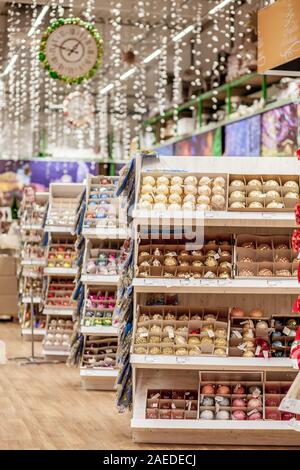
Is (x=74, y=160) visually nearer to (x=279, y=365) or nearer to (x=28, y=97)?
(x=28, y=97)

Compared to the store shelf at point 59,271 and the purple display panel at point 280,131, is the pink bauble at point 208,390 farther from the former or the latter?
the purple display panel at point 280,131

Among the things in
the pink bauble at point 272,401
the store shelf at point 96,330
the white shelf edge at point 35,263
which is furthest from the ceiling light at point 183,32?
the pink bauble at point 272,401

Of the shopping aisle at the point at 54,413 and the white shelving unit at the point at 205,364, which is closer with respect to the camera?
the white shelving unit at the point at 205,364

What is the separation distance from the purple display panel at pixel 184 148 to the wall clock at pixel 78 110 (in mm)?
1894

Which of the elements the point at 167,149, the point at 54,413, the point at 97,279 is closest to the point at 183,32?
the point at 167,149

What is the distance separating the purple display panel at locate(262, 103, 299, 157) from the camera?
510 inches

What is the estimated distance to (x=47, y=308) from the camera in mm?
11219

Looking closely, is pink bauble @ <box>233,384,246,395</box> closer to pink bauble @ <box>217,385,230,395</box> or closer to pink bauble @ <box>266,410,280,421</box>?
pink bauble @ <box>217,385,230,395</box>

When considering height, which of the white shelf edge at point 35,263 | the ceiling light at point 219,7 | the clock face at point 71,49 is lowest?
the white shelf edge at point 35,263

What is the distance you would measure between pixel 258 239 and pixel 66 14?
414 inches

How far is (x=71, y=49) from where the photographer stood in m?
12.3

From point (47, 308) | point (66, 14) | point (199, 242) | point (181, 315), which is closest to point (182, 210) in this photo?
point (199, 242)

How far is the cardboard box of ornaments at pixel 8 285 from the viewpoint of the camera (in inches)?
613

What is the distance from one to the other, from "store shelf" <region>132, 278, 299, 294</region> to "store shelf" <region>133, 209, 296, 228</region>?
39 cm
